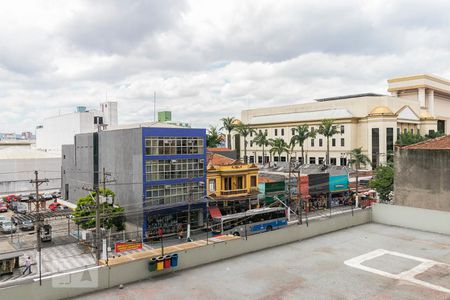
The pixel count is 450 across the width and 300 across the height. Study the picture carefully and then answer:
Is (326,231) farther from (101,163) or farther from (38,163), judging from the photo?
(38,163)

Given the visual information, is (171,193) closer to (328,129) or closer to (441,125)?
(328,129)

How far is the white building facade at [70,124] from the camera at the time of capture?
384ft

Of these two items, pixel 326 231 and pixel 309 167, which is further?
pixel 309 167

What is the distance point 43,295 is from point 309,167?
80.0 m

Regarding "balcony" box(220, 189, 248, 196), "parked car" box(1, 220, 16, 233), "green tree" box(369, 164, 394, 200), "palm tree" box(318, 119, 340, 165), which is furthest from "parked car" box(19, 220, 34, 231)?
"palm tree" box(318, 119, 340, 165)

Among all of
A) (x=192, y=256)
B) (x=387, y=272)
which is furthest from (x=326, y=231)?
(x=192, y=256)

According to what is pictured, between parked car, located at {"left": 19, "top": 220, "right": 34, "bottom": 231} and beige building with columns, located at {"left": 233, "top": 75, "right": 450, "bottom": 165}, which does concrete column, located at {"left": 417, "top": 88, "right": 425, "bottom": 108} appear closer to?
beige building with columns, located at {"left": 233, "top": 75, "right": 450, "bottom": 165}

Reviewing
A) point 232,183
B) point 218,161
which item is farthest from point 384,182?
point 218,161

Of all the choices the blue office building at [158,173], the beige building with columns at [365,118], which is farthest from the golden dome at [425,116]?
the blue office building at [158,173]

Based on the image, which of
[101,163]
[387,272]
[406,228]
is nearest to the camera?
[387,272]

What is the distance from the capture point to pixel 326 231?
32.9 m

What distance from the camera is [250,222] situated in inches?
1860

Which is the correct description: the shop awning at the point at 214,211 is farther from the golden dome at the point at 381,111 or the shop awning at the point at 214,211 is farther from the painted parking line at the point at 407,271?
the golden dome at the point at 381,111

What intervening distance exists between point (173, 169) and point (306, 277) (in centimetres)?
3084
